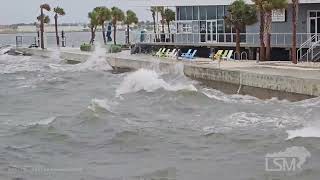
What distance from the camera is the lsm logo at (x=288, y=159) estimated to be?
1448 cm

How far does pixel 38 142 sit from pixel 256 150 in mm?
6251

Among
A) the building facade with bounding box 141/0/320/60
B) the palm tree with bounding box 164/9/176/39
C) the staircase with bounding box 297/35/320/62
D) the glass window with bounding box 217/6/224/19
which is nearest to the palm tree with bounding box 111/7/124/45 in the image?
the palm tree with bounding box 164/9/176/39

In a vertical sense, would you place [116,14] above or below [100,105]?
above

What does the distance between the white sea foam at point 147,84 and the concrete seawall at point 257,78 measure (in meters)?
1.15

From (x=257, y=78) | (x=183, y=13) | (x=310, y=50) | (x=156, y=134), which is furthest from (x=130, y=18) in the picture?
(x=156, y=134)

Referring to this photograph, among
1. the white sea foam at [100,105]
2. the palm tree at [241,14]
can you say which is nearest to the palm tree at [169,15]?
the palm tree at [241,14]

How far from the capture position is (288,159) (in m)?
15.4

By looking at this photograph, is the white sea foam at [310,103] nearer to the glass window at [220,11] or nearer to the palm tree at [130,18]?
the glass window at [220,11]

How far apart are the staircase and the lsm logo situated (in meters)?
16.1

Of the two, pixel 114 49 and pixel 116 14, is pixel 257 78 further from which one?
pixel 116 14

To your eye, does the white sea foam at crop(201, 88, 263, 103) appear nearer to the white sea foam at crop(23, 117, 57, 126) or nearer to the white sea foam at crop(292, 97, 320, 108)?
the white sea foam at crop(292, 97, 320, 108)

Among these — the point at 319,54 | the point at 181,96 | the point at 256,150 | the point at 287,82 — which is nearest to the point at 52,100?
the point at 181,96

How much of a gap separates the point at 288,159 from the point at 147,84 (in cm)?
1693

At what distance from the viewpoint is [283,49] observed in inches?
1375
